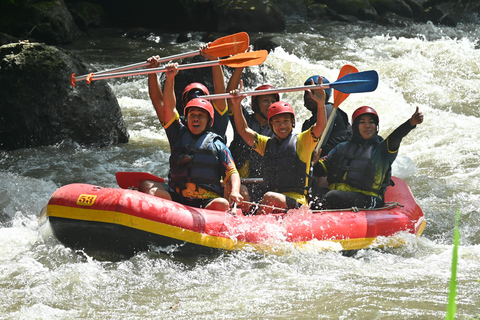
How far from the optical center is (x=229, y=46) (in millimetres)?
5008

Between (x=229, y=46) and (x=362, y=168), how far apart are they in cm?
164

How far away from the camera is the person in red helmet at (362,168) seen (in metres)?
4.63

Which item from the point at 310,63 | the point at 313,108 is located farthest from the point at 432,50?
the point at 313,108

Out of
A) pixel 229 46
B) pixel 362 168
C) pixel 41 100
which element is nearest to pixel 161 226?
pixel 362 168

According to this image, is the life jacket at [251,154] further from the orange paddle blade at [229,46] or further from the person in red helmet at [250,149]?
the orange paddle blade at [229,46]

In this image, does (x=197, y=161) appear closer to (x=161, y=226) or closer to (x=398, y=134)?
(x=161, y=226)

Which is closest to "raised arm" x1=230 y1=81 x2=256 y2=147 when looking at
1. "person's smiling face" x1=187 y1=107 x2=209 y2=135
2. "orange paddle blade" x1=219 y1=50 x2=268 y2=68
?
"person's smiling face" x1=187 y1=107 x2=209 y2=135

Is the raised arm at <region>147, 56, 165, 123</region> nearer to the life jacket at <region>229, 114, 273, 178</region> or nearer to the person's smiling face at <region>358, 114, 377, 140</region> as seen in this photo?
the life jacket at <region>229, 114, 273, 178</region>

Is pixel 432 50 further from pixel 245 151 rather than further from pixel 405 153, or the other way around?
pixel 245 151

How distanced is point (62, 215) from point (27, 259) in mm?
453

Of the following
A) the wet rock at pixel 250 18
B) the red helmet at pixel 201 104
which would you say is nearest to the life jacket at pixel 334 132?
the red helmet at pixel 201 104

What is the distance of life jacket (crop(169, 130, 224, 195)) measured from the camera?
13.8 feet

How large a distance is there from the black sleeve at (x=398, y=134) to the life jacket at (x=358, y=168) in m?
0.17

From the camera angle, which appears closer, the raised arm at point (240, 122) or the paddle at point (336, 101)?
the raised arm at point (240, 122)
